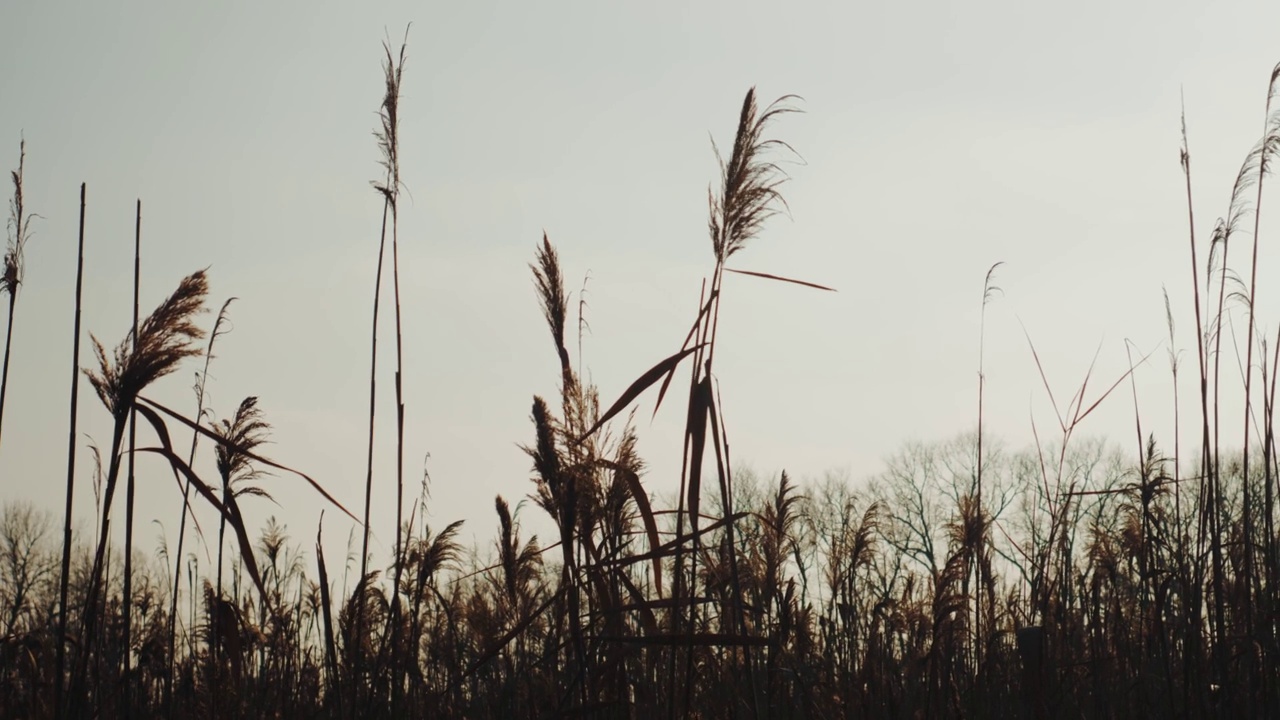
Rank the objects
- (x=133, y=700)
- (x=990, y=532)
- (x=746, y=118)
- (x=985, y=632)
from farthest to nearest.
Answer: (x=990, y=532) < (x=985, y=632) < (x=133, y=700) < (x=746, y=118)

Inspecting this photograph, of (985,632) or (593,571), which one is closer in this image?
(593,571)

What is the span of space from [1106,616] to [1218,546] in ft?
4.28

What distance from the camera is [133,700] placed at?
5.12m

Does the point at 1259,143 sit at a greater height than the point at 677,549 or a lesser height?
greater

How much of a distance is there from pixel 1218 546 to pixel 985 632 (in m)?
1.84

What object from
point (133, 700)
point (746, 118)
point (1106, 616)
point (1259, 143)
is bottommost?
point (133, 700)

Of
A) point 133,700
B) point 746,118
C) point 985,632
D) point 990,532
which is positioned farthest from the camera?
point 990,532

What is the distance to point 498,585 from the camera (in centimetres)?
578

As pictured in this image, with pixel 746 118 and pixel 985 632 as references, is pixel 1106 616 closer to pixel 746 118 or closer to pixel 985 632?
pixel 985 632

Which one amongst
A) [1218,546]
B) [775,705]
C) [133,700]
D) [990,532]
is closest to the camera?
[1218,546]

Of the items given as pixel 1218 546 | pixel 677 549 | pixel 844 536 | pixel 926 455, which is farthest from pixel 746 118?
pixel 926 455

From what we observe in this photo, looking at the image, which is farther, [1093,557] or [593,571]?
[1093,557]

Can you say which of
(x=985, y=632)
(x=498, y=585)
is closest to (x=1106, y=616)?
(x=985, y=632)

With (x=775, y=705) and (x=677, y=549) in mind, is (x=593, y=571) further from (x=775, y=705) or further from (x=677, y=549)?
(x=775, y=705)
